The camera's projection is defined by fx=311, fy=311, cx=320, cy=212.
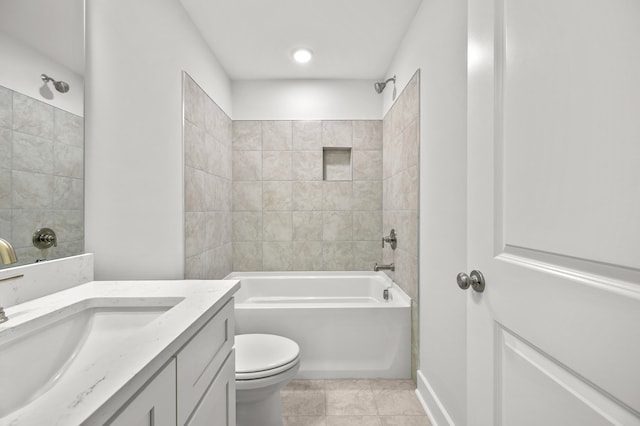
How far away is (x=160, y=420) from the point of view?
662 mm

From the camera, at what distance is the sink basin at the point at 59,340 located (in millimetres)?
729

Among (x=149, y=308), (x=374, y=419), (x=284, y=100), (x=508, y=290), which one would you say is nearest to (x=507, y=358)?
(x=508, y=290)

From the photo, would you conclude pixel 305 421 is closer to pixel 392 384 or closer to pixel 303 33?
pixel 392 384

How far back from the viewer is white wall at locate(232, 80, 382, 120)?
9.77 feet

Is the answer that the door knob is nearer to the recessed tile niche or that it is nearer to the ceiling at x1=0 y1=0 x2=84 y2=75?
the ceiling at x1=0 y1=0 x2=84 y2=75

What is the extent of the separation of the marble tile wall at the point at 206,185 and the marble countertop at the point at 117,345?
2.68ft

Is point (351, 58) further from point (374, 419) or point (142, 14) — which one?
point (374, 419)

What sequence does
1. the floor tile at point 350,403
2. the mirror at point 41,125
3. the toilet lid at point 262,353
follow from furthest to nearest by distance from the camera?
the floor tile at point 350,403, the toilet lid at point 262,353, the mirror at point 41,125

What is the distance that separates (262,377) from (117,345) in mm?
853

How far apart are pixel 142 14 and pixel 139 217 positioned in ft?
3.27

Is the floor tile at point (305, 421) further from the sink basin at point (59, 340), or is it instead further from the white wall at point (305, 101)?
the white wall at point (305, 101)

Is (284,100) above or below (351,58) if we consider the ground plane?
below

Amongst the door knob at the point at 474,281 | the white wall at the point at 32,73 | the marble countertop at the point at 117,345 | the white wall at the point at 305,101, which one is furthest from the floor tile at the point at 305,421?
the white wall at the point at 305,101

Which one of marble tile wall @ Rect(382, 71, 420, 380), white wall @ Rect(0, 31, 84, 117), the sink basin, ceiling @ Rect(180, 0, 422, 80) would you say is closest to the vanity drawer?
the sink basin
